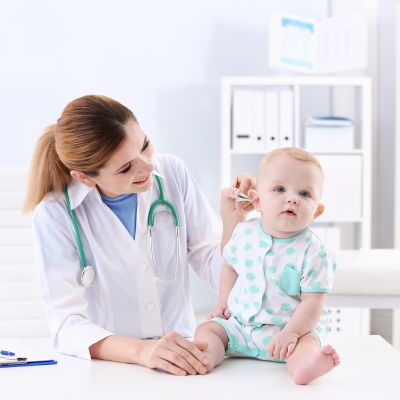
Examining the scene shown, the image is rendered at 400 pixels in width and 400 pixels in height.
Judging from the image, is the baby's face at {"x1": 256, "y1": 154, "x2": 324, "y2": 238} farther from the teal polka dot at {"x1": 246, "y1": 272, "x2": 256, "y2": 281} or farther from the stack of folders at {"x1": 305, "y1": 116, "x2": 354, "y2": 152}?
the stack of folders at {"x1": 305, "y1": 116, "x2": 354, "y2": 152}

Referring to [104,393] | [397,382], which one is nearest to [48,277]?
[104,393]

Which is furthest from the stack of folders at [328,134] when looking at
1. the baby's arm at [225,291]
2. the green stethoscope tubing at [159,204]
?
the baby's arm at [225,291]

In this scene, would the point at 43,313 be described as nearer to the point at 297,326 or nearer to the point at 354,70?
the point at 297,326

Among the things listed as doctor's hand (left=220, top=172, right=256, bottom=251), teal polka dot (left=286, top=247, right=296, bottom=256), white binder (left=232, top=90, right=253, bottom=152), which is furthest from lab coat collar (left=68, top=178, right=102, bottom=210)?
white binder (left=232, top=90, right=253, bottom=152)

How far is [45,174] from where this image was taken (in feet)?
5.11

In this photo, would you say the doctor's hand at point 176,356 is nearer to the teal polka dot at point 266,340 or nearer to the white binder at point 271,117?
the teal polka dot at point 266,340

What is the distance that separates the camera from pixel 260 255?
50.0 inches

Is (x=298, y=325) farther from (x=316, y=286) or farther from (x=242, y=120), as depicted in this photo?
(x=242, y=120)

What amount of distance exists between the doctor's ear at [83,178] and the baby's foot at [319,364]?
62cm

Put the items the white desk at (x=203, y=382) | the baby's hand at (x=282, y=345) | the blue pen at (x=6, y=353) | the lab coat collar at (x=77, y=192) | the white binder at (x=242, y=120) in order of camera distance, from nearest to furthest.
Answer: the white desk at (x=203, y=382), the baby's hand at (x=282, y=345), the blue pen at (x=6, y=353), the lab coat collar at (x=77, y=192), the white binder at (x=242, y=120)

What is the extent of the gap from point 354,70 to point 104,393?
3.47 meters

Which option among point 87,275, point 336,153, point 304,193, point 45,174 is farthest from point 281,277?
point 336,153

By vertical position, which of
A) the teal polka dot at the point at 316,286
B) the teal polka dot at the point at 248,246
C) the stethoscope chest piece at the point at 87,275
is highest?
the teal polka dot at the point at 248,246

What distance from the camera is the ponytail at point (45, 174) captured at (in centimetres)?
156
